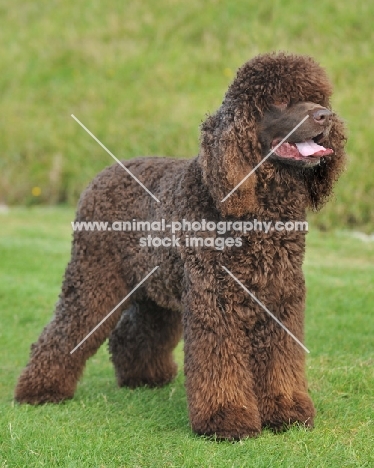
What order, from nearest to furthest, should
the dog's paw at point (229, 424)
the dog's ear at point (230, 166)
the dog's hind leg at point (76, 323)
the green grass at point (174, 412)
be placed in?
the green grass at point (174, 412), the dog's ear at point (230, 166), the dog's paw at point (229, 424), the dog's hind leg at point (76, 323)

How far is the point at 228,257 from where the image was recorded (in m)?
4.40

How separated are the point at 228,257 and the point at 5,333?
3.50m

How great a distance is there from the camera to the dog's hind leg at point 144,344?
223 inches

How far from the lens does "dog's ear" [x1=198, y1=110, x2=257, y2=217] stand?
13.9ft

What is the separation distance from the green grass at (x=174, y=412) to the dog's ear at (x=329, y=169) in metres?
1.32

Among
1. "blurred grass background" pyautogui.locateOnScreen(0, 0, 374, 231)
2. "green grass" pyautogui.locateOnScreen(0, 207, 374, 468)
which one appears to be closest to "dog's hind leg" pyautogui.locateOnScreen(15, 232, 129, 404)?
"green grass" pyautogui.locateOnScreen(0, 207, 374, 468)

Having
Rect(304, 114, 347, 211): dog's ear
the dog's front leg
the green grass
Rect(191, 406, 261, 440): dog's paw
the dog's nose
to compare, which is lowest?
the green grass

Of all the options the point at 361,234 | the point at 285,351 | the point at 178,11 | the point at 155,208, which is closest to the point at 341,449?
the point at 285,351

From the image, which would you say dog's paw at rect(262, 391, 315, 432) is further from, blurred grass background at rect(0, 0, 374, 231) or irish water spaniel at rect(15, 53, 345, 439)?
blurred grass background at rect(0, 0, 374, 231)

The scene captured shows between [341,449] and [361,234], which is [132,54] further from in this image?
[341,449]

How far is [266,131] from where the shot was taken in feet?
14.1

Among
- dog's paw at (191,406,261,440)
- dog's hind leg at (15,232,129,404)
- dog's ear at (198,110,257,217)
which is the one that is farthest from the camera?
dog's hind leg at (15,232,129,404)

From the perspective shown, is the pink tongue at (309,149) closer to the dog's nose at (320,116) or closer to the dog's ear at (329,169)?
the dog's nose at (320,116)

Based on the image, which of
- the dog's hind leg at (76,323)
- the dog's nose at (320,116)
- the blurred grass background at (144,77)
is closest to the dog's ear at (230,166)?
the dog's nose at (320,116)
